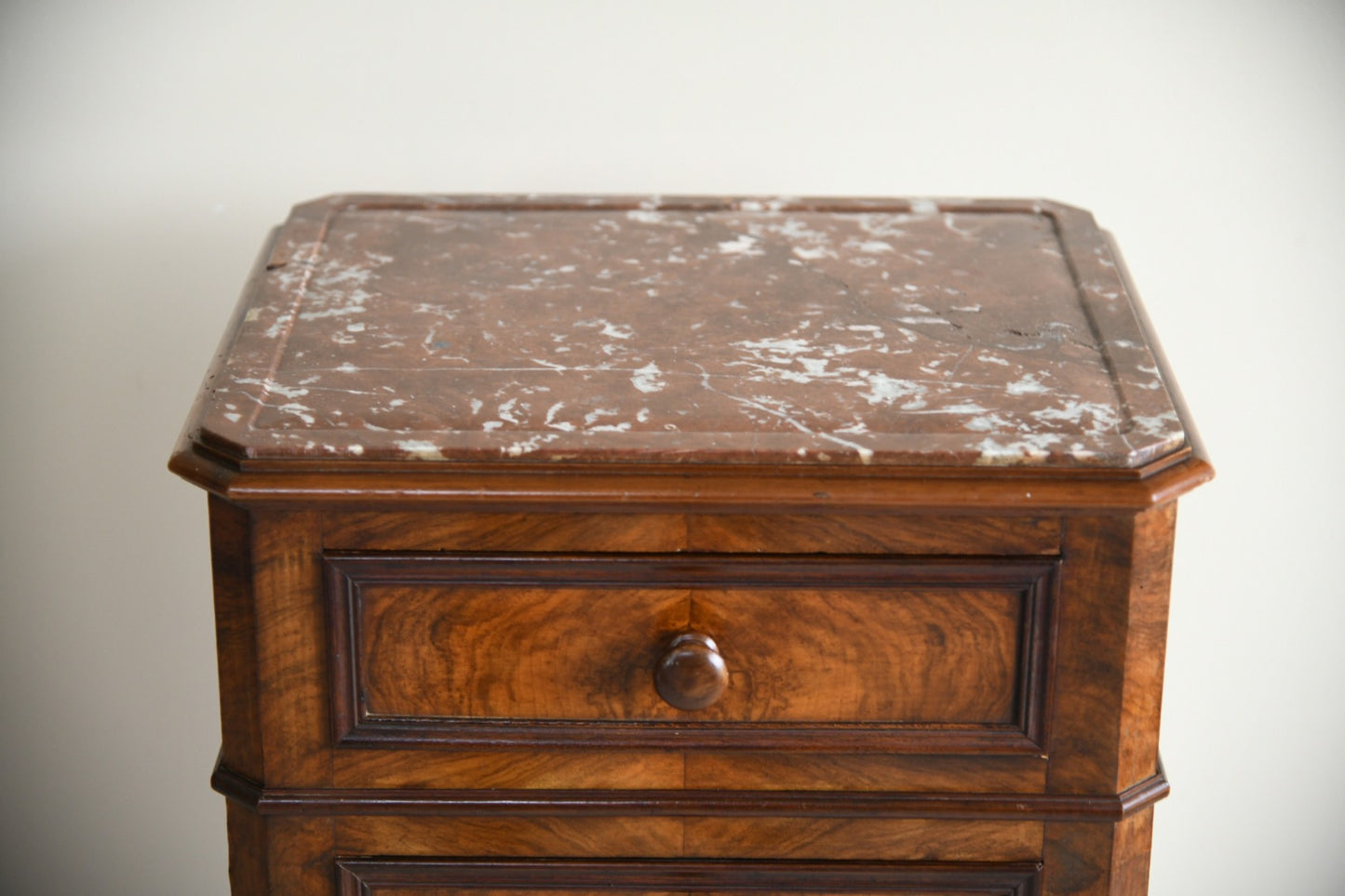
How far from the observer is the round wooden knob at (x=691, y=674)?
1084mm

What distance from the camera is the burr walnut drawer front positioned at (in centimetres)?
109

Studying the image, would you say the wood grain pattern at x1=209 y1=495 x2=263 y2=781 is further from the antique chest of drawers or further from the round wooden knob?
the round wooden knob

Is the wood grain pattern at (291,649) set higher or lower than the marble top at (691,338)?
lower

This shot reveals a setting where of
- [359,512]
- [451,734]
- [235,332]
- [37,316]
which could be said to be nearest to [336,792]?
[451,734]

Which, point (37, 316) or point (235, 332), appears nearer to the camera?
point (235, 332)

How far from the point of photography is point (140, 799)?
1967 mm

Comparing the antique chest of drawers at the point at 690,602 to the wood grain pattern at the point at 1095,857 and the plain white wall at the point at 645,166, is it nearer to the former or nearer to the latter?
the wood grain pattern at the point at 1095,857

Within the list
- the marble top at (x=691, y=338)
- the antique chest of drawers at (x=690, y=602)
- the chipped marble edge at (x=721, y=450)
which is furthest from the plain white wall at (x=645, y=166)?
the chipped marble edge at (x=721, y=450)

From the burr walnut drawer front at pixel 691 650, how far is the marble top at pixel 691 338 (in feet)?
0.31

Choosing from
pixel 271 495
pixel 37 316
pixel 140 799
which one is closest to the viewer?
pixel 271 495

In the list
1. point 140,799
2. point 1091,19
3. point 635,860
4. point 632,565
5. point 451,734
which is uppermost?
point 1091,19

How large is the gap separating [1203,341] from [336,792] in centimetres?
115

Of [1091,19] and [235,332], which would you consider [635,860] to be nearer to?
[235,332]

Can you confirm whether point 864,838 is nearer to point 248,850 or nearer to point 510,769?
point 510,769
